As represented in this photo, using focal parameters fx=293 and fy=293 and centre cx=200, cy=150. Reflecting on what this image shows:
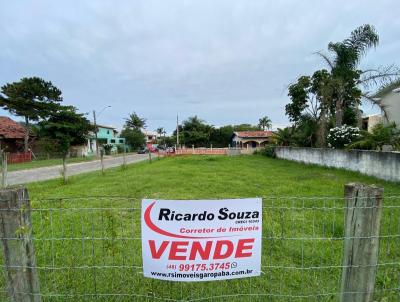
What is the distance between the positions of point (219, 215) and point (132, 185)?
7.37 metres

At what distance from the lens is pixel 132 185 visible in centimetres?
896

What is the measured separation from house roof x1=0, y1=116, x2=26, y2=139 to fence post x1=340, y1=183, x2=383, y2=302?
1256 inches

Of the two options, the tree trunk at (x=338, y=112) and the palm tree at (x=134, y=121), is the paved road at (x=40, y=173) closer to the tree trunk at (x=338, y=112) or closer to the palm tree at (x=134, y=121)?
the tree trunk at (x=338, y=112)

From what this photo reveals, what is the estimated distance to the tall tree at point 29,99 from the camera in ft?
88.1

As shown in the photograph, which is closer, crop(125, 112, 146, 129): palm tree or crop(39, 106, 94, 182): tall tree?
crop(39, 106, 94, 182): tall tree

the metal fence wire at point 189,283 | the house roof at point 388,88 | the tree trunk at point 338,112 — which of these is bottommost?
the metal fence wire at point 189,283

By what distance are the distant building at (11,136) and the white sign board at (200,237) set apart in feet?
101

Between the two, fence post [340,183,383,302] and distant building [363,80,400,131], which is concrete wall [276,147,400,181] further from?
fence post [340,183,383,302]

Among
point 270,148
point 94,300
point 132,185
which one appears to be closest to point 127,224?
point 94,300

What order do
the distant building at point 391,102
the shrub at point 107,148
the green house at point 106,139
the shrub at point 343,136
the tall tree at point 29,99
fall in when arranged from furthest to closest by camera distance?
the green house at point 106,139 < the shrub at point 107,148 < the tall tree at point 29,99 < the distant building at point 391,102 < the shrub at point 343,136

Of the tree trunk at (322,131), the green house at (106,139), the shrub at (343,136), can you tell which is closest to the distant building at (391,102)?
the tree trunk at (322,131)

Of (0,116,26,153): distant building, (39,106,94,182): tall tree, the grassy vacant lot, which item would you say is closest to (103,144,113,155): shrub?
(39,106,94,182): tall tree

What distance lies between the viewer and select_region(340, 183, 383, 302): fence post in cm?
189

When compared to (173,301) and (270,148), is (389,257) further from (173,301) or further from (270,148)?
(270,148)
